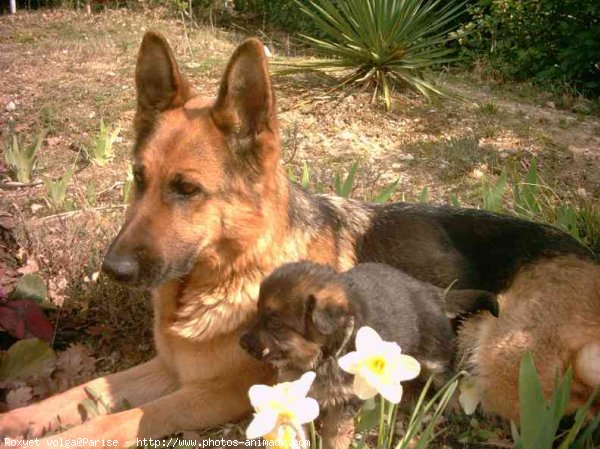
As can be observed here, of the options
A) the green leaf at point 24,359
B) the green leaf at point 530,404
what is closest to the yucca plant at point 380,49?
the green leaf at point 24,359

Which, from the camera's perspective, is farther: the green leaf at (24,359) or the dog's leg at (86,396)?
the green leaf at (24,359)

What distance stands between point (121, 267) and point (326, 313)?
0.92 meters

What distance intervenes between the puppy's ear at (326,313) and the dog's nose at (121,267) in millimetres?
792

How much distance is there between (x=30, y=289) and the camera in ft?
11.4

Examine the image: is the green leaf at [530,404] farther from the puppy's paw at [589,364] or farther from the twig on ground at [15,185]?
the twig on ground at [15,185]

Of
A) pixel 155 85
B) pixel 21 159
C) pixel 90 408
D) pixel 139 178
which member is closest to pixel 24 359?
pixel 90 408

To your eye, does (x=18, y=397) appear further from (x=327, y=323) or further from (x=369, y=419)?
(x=369, y=419)

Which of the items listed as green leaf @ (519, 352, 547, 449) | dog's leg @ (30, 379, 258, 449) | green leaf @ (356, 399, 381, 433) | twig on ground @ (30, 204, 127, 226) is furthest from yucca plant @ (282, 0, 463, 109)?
green leaf @ (356, 399, 381, 433)

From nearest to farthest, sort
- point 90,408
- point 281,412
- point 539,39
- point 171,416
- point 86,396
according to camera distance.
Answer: point 281,412, point 171,416, point 90,408, point 86,396, point 539,39

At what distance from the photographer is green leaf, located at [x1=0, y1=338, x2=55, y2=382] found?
3086mm

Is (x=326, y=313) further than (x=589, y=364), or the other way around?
(x=589, y=364)

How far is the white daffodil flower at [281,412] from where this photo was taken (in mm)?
1446

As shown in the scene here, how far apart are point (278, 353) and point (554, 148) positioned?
541cm

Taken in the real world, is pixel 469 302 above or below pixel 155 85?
below
